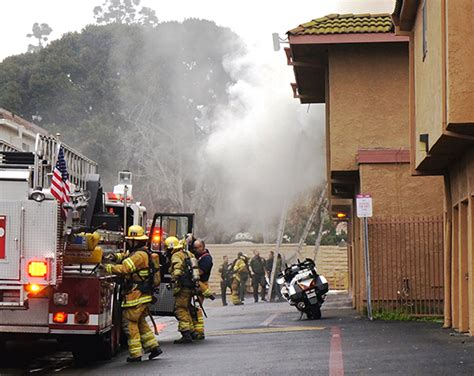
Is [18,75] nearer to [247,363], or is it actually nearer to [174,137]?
[174,137]

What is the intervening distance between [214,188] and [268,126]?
8961 mm

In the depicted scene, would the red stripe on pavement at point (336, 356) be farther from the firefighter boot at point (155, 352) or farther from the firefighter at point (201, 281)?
the firefighter boot at point (155, 352)

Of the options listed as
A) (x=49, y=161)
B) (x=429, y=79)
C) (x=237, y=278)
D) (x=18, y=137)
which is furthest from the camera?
(x=237, y=278)

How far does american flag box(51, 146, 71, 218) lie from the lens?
12.6 meters

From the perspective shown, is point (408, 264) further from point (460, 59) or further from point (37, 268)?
point (37, 268)

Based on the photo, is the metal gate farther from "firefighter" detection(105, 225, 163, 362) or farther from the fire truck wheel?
the fire truck wheel

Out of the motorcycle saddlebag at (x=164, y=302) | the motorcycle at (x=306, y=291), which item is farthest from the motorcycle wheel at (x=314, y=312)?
the motorcycle saddlebag at (x=164, y=302)

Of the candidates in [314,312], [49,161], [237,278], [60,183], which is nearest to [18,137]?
[49,161]

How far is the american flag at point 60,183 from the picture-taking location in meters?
12.6

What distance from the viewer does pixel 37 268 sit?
40.2ft

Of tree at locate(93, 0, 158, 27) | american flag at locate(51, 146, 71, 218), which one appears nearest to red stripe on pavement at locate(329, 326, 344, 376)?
american flag at locate(51, 146, 71, 218)

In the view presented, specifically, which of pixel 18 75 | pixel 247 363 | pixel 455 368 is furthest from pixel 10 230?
pixel 18 75

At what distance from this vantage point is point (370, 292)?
68.4 feet

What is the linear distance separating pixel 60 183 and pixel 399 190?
32.3ft
